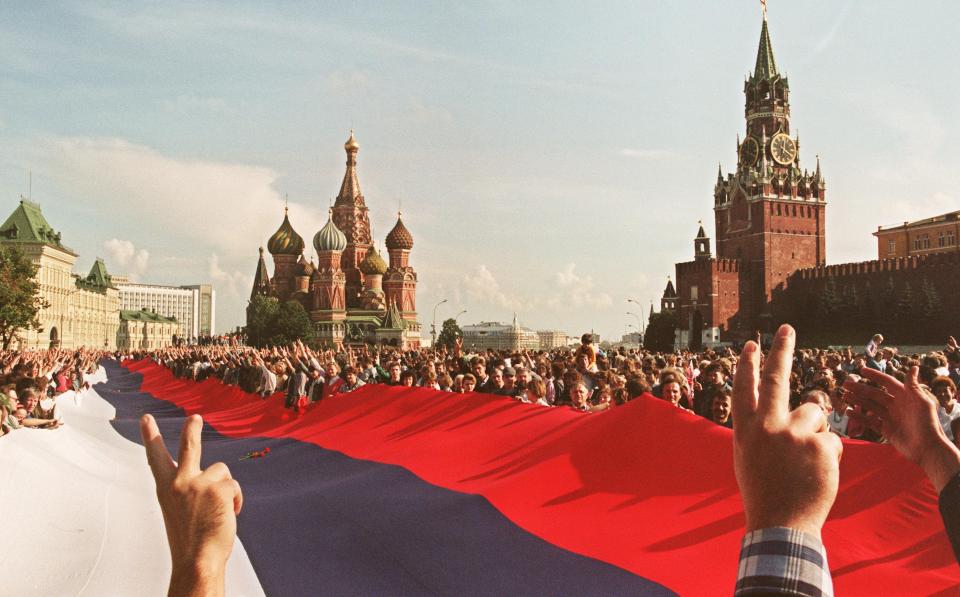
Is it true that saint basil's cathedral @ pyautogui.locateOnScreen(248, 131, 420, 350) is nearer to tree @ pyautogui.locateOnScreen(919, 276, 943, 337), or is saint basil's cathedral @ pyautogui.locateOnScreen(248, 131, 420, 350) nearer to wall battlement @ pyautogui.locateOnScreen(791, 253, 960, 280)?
wall battlement @ pyautogui.locateOnScreen(791, 253, 960, 280)

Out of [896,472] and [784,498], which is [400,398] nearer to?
[896,472]

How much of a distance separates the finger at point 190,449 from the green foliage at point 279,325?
3933 inches

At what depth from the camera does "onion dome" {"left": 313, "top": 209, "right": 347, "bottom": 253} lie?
11469 cm

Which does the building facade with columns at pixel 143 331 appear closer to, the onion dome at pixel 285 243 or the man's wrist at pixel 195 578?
the onion dome at pixel 285 243

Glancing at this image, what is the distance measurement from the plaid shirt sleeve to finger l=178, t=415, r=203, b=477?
0.94 metres

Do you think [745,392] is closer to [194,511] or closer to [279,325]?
[194,511]

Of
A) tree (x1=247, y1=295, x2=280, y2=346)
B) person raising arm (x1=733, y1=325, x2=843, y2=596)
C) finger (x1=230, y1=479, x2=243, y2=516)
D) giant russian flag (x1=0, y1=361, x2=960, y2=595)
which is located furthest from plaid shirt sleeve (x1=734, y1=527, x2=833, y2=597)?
tree (x1=247, y1=295, x2=280, y2=346)

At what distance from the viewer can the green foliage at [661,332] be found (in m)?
95.2

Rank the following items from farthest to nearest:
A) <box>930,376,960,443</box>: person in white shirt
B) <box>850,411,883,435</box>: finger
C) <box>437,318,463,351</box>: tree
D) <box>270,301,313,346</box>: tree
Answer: <box>437,318,463,351</box>: tree → <box>270,301,313,346</box>: tree → <box>930,376,960,443</box>: person in white shirt → <box>850,411,883,435</box>: finger

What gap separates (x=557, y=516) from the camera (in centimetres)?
616

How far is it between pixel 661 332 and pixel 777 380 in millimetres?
96559

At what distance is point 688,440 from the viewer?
245 inches

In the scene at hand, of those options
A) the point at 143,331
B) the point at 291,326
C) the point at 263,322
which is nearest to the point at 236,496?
the point at 291,326

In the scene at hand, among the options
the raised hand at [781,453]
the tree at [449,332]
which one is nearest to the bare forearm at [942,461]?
the raised hand at [781,453]
